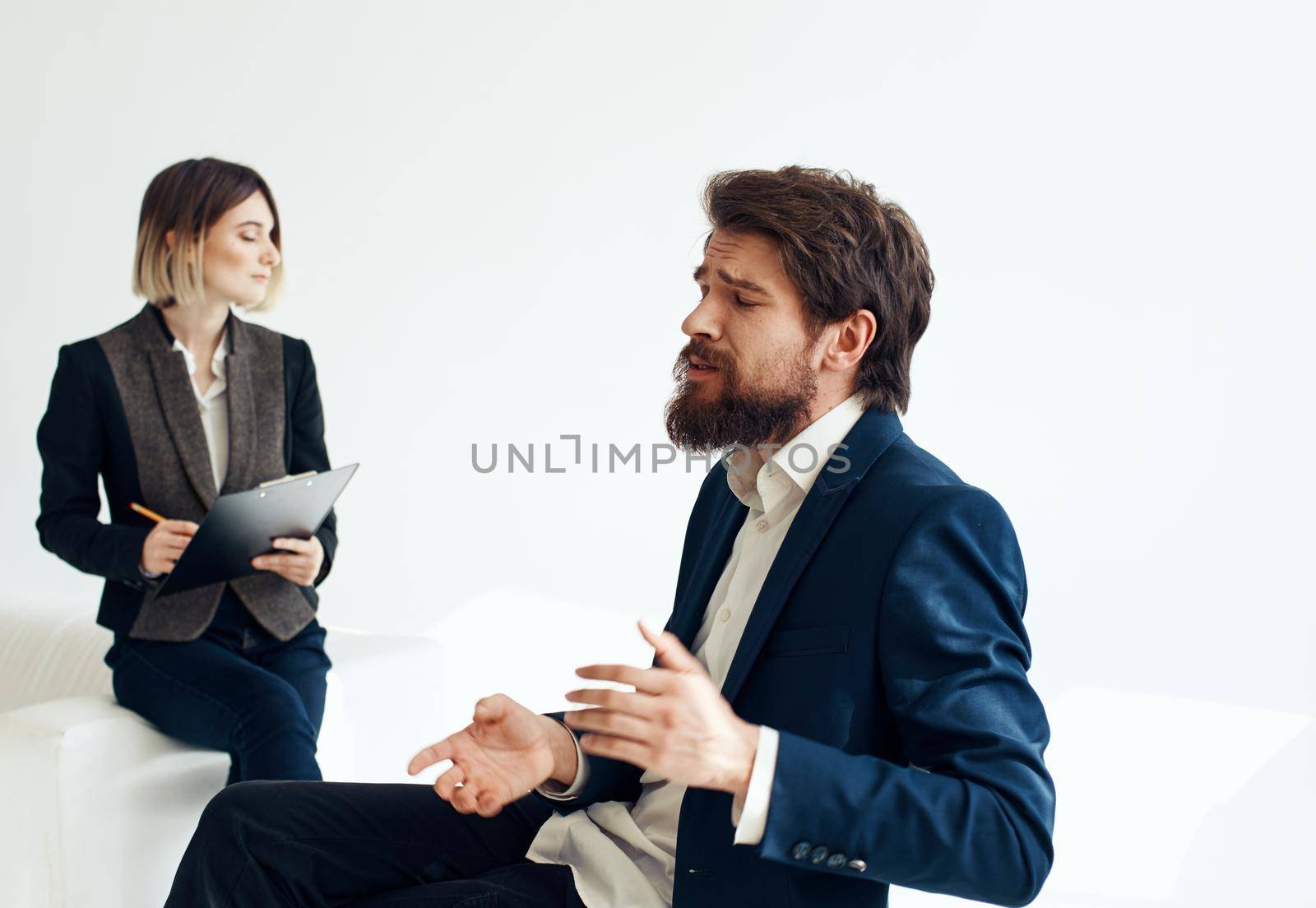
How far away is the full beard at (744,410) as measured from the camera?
161 centimetres

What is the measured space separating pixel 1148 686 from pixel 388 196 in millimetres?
2948

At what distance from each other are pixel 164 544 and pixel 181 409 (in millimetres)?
313

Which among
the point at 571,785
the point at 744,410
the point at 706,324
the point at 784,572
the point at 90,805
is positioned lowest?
the point at 90,805

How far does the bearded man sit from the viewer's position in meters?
1.16

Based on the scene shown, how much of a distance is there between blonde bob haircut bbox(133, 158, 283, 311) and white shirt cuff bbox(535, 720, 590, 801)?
4.58 ft

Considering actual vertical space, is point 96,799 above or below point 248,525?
below

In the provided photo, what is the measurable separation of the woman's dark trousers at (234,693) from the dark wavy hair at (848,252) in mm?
1203

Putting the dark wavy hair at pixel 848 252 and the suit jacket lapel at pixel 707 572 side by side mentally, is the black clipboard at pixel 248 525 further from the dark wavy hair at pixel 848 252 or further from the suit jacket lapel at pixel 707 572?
the dark wavy hair at pixel 848 252

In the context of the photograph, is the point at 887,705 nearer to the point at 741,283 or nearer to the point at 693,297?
the point at 741,283

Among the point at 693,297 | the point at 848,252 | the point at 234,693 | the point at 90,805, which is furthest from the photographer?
the point at 693,297

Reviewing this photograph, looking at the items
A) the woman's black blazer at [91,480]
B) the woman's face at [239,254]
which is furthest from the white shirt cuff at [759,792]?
the woman's face at [239,254]

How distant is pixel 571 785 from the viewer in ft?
5.11

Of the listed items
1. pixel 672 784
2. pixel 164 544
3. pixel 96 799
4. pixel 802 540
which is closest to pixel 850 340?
pixel 802 540

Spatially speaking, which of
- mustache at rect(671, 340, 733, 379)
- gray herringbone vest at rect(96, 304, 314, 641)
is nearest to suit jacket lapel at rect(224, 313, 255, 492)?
gray herringbone vest at rect(96, 304, 314, 641)
